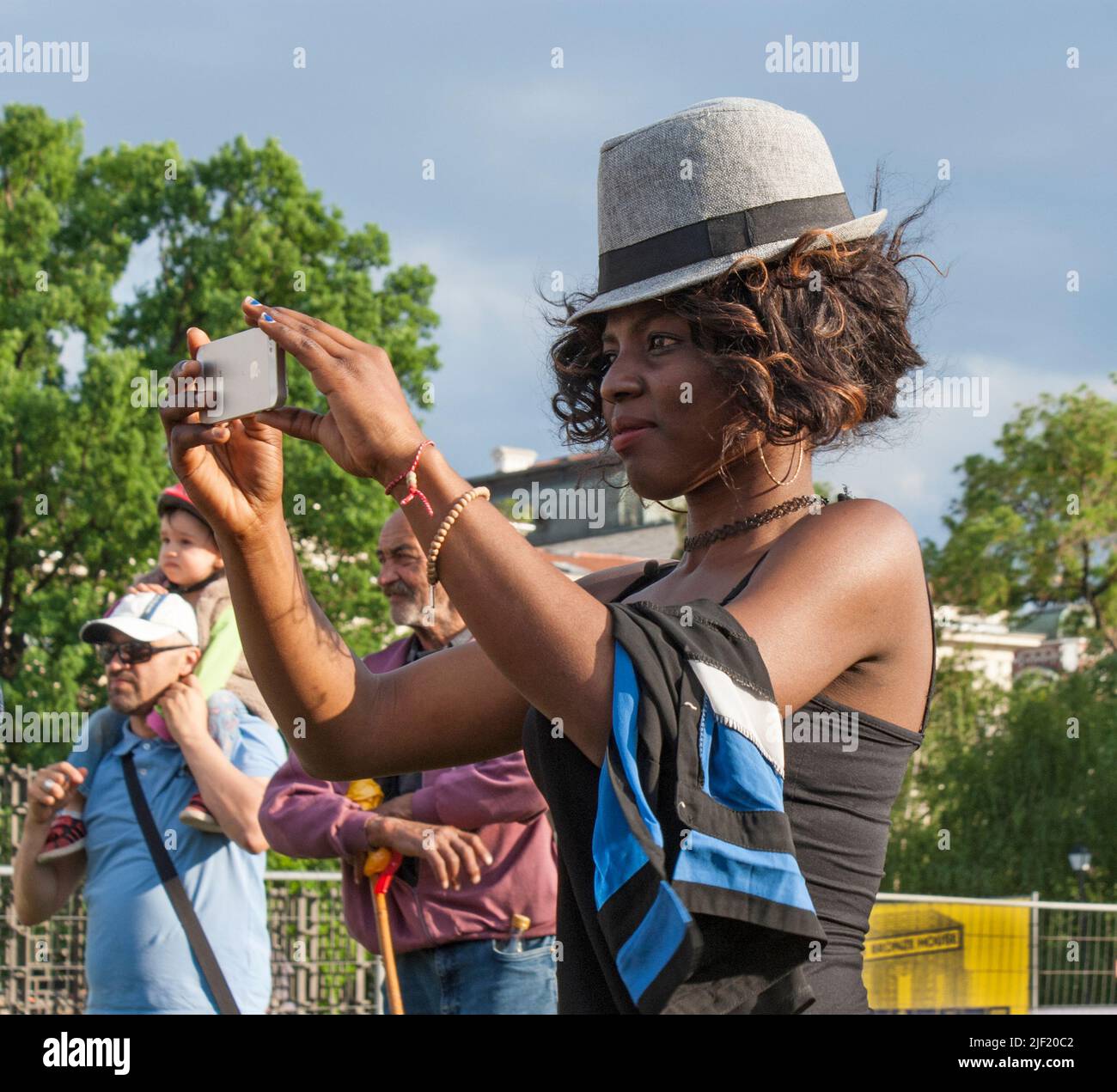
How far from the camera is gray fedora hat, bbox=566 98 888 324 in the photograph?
6.70 feet

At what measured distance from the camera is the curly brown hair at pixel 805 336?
6.53ft

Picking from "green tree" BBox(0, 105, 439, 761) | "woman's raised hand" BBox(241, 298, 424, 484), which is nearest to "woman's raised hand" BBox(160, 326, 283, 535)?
"woman's raised hand" BBox(241, 298, 424, 484)

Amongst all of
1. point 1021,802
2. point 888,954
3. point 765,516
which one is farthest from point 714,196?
point 1021,802

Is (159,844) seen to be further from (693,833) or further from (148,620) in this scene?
(693,833)

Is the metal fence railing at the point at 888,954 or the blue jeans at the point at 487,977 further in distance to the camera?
the metal fence railing at the point at 888,954

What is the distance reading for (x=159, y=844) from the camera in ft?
15.0

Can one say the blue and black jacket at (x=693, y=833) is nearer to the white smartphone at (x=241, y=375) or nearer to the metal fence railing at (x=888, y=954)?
the white smartphone at (x=241, y=375)

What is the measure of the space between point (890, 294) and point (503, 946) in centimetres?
281

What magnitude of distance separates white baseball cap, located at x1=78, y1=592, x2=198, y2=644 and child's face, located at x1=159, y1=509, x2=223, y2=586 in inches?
19.8

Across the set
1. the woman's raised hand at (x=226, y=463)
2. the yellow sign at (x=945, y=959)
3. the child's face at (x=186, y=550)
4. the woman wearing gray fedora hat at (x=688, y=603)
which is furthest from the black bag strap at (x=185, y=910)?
the yellow sign at (x=945, y=959)

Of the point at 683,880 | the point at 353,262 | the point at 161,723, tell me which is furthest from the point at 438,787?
the point at 353,262

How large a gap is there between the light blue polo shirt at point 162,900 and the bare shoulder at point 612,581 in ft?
8.19

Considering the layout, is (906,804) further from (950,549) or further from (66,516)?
(66,516)
